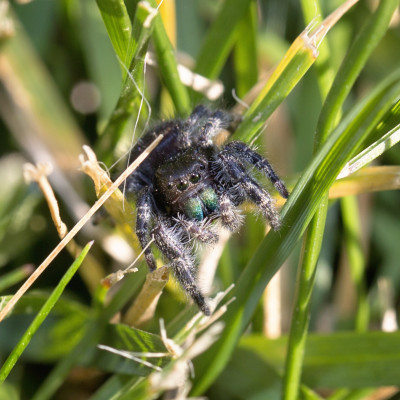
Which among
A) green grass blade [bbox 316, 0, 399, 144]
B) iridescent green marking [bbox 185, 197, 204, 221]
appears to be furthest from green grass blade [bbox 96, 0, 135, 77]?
green grass blade [bbox 316, 0, 399, 144]

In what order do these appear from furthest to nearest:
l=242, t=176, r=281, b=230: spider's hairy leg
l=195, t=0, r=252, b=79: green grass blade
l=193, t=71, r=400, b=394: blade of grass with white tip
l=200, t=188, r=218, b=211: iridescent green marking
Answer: l=195, t=0, r=252, b=79: green grass blade, l=200, t=188, r=218, b=211: iridescent green marking, l=242, t=176, r=281, b=230: spider's hairy leg, l=193, t=71, r=400, b=394: blade of grass with white tip

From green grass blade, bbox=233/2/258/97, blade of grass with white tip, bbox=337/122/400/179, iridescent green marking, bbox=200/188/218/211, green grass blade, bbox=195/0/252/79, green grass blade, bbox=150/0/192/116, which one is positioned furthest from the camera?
green grass blade, bbox=233/2/258/97

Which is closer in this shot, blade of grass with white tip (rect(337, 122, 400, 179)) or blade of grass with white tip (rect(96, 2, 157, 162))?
blade of grass with white tip (rect(337, 122, 400, 179))

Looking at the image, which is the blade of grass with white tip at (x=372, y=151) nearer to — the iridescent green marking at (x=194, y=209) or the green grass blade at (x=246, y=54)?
the iridescent green marking at (x=194, y=209)

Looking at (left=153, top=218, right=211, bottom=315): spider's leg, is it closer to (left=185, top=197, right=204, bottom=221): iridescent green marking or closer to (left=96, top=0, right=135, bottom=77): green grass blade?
(left=185, top=197, right=204, bottom=221): iridescent green marking

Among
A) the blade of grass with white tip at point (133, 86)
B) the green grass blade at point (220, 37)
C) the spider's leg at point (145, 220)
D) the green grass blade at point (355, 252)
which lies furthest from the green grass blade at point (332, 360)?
the green grass blade at point (220, 37)

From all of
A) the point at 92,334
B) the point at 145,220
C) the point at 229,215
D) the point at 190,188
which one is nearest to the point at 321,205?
the point at 229,215
